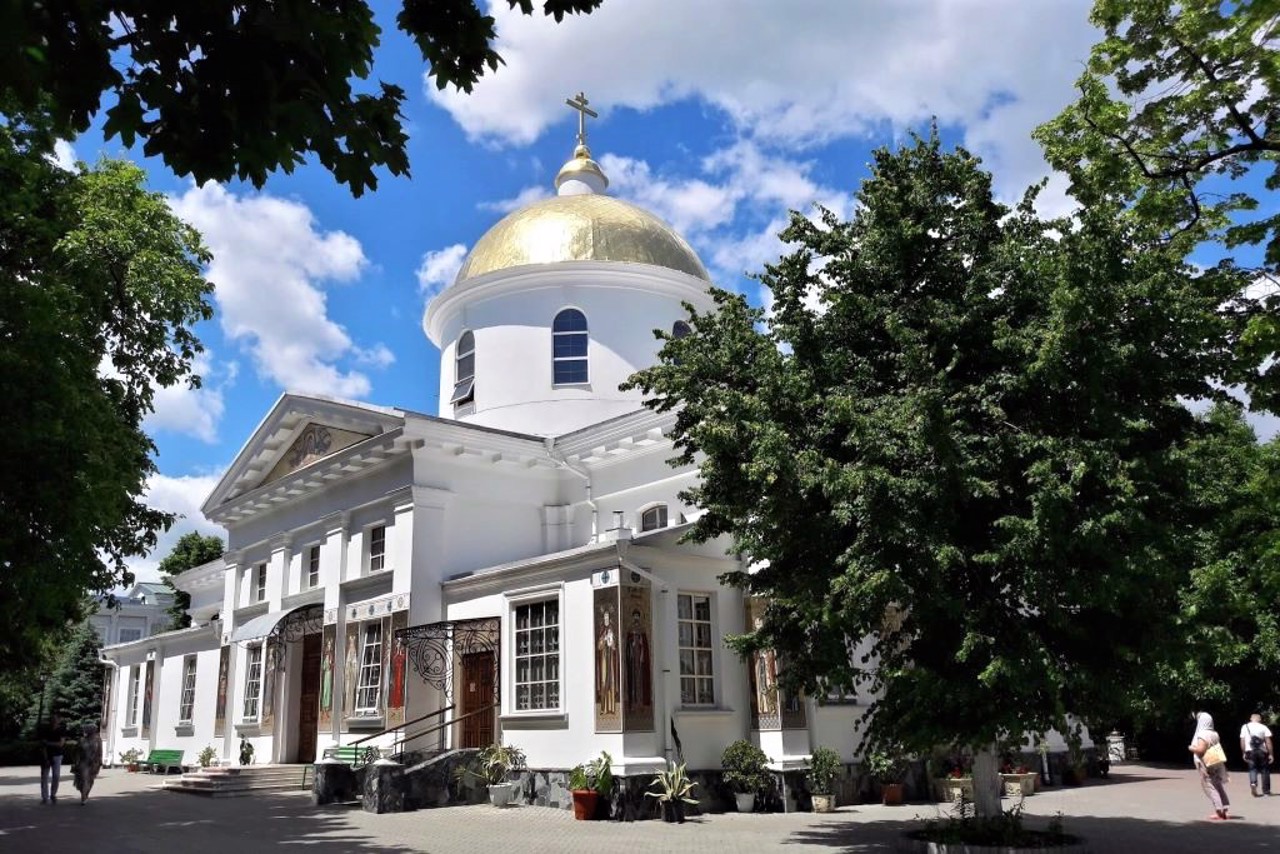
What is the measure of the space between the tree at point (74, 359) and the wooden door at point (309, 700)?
6751 millimetres

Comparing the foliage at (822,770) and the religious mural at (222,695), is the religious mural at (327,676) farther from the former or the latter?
the foliage at (822,770)

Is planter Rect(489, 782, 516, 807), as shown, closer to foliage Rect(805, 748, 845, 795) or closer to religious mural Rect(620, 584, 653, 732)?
religious mural Rect(620, 584, 653, 732)

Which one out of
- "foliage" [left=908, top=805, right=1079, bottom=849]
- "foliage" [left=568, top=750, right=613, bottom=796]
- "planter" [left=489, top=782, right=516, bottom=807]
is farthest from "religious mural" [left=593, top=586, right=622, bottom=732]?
"foliage" [left=908, top=805, right=1079, bottom=849]

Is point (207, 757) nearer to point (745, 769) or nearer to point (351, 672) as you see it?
point (351, 672)

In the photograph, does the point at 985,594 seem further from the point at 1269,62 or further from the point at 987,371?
the point at 1269,62

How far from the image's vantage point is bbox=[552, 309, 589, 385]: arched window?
80.8 feet

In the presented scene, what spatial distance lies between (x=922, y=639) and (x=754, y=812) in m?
6.12

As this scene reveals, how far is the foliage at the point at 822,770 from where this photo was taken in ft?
52.4

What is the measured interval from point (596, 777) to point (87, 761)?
10405 millimetres

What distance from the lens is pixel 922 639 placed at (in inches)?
447

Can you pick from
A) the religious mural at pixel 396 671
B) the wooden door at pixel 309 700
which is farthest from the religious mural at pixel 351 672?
the wooden door at pixel 309 700

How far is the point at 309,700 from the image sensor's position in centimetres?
2364

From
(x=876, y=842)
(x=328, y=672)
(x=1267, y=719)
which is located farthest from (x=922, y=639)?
(x=1267, y=719)

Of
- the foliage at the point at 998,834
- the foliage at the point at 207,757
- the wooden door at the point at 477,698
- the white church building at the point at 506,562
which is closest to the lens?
the foliage at the point at 998,834
